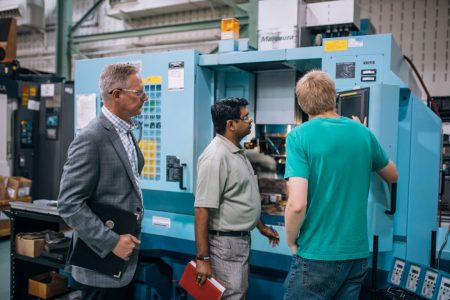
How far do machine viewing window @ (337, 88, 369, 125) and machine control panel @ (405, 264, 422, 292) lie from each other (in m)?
0.81

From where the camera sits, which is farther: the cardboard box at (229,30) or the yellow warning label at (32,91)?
the yellow warning label at (32,91)

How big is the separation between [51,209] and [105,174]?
4.86 ft

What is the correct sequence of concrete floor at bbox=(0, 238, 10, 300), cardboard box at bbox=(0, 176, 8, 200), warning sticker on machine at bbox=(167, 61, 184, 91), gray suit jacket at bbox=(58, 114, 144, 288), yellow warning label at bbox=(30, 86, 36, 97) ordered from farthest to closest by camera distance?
1. yellow warning label at bbox=(30, 86, 36, 97)
2. cardboard box at bbox=(0, 176, 8, 200)
3. concrete floor at bbox=(0, 238, 10, 300)
4. warning sticker on machine at bbox=(167, 61, 184, 91)
5. gray suit jacket at bbox=(58, 114, 144, 288)

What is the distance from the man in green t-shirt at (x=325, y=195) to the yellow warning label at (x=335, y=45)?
0.64 metres

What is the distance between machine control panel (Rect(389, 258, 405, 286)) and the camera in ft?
6.57

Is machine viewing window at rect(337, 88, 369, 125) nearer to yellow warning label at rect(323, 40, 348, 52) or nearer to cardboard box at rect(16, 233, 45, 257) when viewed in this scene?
yellow warning label at rect(323, 40, 348, 52)

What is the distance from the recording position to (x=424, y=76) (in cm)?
427

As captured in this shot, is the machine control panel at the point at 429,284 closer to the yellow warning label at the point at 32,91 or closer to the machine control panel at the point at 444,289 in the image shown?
the machine control panel at the point at 444,289

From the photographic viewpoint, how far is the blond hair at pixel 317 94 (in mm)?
1533

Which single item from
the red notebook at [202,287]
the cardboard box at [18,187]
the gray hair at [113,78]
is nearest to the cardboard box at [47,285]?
the red notebook at [202,287]

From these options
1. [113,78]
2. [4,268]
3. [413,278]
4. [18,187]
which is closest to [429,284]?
[413,278]

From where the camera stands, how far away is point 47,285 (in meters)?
3.08

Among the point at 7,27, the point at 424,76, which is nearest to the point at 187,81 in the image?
the point at 424,76

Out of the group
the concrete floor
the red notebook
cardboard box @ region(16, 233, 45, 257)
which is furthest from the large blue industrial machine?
the concrete floor
